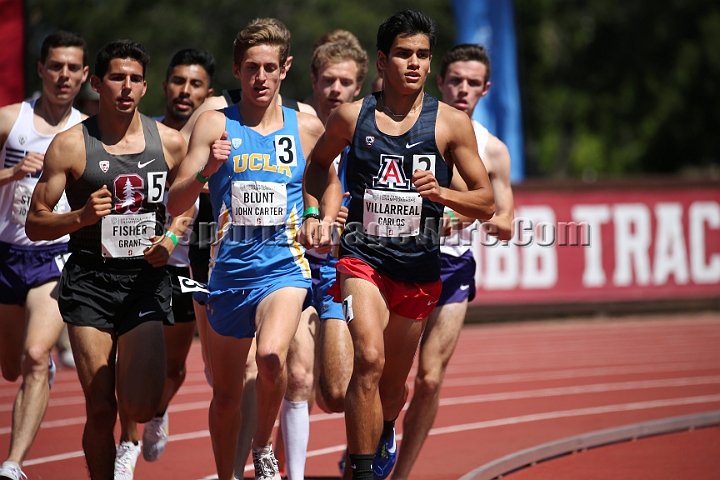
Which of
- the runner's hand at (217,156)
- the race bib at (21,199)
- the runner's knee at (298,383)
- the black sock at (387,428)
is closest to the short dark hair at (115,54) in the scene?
the runner's hand at (217,156)

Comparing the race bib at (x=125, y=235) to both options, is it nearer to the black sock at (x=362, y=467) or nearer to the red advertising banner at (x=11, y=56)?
the black sock at (x=362, y=467)

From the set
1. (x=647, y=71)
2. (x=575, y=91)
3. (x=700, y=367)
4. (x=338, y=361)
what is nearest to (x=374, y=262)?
(x=338, y=361)

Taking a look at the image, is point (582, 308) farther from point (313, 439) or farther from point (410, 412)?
point (410, 412)

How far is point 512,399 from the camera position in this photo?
30.2 ft

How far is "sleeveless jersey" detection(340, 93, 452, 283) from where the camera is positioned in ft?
16.3

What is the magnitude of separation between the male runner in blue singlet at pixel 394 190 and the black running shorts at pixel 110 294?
913mm

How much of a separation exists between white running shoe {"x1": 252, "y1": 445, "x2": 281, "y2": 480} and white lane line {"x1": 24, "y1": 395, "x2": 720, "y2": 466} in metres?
1.57

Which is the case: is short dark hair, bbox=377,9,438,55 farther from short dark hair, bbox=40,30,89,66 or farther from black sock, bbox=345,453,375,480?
short dark hair, bbox=40,30,89,66

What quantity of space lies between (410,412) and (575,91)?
37.4 metres

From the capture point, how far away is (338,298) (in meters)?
5.23

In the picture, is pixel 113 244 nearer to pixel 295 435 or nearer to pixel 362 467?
pixel 295 435

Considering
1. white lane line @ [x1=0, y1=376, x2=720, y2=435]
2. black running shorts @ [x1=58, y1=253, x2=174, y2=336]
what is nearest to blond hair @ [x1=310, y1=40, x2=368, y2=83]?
black running shorts @ [x1=58, y1=253, x2=174, y2=336]

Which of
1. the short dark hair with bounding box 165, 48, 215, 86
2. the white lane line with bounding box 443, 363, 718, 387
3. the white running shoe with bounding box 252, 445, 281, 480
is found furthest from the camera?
the white lane line with bounding box 443, 363, 718, 387

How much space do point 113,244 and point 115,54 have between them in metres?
1.00
